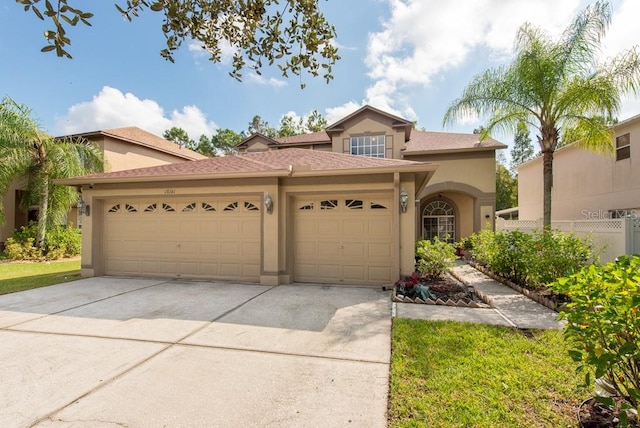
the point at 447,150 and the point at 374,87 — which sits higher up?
the point at 374,87

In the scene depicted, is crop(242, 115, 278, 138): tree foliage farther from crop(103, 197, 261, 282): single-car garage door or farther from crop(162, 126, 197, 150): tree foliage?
crop(103, 197, 261, 282): single-car garage door

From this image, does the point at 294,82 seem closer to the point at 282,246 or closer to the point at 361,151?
the point at 282,246

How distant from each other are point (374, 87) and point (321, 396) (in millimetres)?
16101

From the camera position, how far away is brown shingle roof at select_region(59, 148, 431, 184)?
790 cm

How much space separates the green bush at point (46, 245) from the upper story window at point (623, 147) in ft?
80.7

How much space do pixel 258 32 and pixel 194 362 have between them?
4.17 meters

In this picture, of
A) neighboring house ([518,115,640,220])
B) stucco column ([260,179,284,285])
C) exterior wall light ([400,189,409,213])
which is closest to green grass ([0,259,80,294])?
stucco column ([260,179,284,285])

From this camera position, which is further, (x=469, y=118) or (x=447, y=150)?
(x=447, y=150)

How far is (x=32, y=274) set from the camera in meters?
10.1

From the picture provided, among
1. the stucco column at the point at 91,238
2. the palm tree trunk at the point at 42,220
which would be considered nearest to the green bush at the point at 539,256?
the stucco column at the point at 91,238

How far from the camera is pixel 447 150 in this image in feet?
50.6

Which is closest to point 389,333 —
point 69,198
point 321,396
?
point 321,396

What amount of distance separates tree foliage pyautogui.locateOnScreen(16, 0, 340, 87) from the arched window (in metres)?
14.5

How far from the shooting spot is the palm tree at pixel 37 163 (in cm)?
1303
